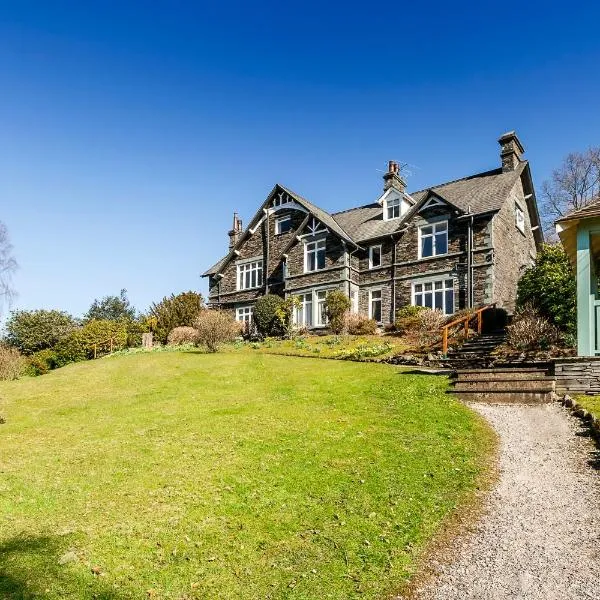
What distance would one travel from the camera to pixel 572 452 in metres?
8.88

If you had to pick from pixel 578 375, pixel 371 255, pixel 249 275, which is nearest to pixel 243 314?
pixel 249 275

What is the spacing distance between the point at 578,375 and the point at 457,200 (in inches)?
729

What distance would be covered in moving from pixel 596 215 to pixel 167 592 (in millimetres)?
11308

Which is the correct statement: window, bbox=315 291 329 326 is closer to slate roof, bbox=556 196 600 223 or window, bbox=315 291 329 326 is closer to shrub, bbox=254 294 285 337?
shrub, bbox=254 294 285 337

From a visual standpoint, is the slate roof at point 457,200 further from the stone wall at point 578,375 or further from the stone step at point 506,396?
the stone step at point 506,396

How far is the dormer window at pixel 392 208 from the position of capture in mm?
33500

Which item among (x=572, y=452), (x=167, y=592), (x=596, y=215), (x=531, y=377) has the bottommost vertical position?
(x=167, y=592)

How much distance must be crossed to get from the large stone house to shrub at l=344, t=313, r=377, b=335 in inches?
101

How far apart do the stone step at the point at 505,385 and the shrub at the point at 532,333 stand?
4.96m

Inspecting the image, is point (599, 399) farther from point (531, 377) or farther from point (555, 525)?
point (555, 525)

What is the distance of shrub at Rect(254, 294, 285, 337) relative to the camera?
32.1 meters

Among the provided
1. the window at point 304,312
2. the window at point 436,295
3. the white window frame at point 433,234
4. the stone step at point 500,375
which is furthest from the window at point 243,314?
the stone step at point 500,375

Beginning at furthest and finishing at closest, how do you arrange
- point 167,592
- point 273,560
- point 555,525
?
point 555,525
point 273,560
point 167,592

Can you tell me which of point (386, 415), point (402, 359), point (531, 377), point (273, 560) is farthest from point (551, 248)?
point (273, 560)
